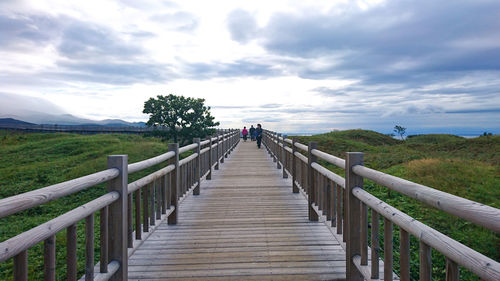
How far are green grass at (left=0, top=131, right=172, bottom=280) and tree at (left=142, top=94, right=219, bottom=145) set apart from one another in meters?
5.34

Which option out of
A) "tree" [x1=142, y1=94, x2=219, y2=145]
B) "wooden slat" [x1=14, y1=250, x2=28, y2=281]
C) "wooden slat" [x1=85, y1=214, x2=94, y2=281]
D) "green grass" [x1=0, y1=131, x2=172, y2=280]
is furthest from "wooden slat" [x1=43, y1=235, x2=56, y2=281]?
"tree" [x1=142, y1=94, x2=219, y2=145]

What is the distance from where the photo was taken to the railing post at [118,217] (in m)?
2.88

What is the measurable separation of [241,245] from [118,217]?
1.88 m

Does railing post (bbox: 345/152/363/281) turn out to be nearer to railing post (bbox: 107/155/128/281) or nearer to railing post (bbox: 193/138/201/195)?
railing post (bbox: 107/155/128/281)

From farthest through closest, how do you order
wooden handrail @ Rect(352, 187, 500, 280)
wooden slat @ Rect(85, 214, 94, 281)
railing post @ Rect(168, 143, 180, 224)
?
railing post @ Rect(168, 143, 180, 224) < wooden slat @ Rect(85, 214, 94, 281) < wooden handrail @ Rect(352, 187, 500, 280)

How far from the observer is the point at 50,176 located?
1580cm

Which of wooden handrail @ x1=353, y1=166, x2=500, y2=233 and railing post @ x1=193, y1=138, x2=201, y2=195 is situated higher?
wooden handrail @ x1=353, y1=166, x2=500, y2=233

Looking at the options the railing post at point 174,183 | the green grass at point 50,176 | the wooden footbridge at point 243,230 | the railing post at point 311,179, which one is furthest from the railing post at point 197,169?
the railing post at point 311,179

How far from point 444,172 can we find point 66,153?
21.0 metres

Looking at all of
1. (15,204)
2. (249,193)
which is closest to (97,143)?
(249,193)

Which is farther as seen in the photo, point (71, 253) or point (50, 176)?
point (50, 176)

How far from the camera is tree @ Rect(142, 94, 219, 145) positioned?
30406 mm

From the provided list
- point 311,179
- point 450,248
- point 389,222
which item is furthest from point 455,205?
point 311,179

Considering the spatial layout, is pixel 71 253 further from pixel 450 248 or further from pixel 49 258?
pixel 450 248
